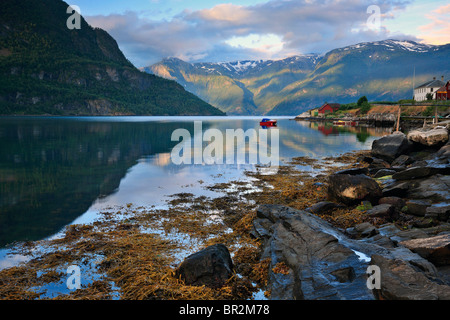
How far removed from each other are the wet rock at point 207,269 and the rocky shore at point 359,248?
25mm

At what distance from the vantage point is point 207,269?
7.12 metres

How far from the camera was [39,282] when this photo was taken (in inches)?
291

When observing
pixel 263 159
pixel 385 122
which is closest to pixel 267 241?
pixel 263 159

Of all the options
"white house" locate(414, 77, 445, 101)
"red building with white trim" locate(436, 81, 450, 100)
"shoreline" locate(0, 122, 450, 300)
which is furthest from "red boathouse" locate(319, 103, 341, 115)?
"shoreline" locate(0, 122, 450, 300)

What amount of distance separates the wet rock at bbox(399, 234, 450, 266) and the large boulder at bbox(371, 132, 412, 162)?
21.2m

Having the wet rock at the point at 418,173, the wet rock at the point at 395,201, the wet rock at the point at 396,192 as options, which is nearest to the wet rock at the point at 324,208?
the wet rock at the point at 395,201

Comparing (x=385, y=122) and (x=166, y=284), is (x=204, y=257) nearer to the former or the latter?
(x=166, y=284)

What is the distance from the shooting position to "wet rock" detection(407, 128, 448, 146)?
80.6ft

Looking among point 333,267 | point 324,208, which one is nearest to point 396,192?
point 324,208

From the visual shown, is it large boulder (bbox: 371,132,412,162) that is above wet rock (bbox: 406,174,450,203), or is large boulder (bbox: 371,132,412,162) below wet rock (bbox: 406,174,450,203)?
above

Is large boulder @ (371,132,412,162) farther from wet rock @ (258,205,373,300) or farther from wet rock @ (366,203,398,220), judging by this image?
wet rock @ (258,205,373,300)

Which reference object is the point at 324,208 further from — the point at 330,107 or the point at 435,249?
the point at 330,107

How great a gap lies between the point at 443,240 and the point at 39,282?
34.2ft

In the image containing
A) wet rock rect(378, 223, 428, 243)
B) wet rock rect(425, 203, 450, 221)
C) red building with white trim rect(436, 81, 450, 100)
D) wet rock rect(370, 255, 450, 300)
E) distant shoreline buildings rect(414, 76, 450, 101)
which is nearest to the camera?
wet rock rect(370, 255, 450, 300)
